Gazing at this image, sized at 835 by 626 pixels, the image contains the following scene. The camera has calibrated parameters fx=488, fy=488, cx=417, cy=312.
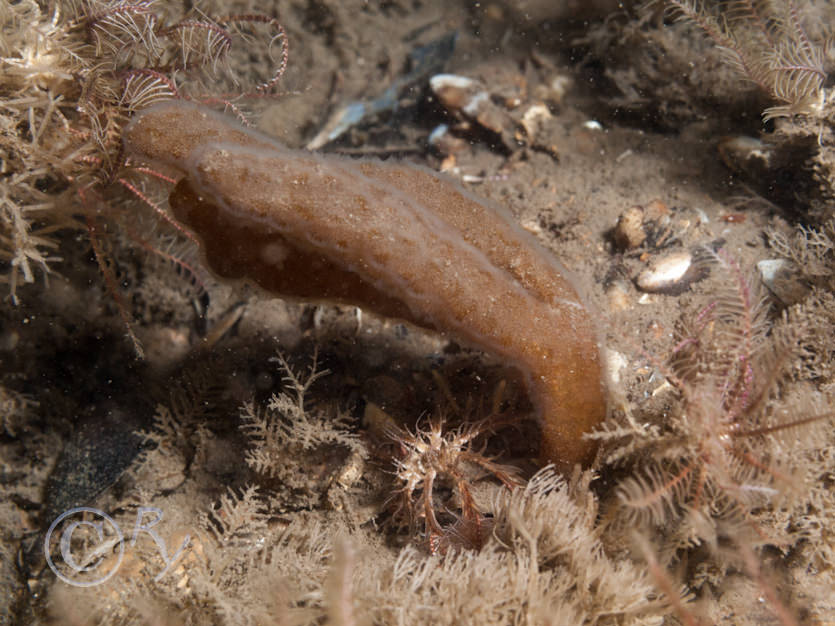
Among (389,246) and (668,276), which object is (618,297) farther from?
(389,246)

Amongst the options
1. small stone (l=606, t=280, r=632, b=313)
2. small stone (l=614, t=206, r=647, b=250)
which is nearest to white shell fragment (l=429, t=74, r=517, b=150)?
small stone (l=614, t=206, r=647, b=250)

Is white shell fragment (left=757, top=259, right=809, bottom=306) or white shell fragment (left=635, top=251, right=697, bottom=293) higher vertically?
white shell fragment (left=757, top=259, right=809, bottom=306)

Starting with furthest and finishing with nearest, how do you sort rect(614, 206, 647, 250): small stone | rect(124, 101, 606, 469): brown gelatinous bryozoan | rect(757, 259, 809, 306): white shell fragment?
rect(614, 206, 647, 250): small stone
rect(757, 259, 809, 306): white shell fragment
rect(124, 101, 606, 469): brown gelatinous bryozoan

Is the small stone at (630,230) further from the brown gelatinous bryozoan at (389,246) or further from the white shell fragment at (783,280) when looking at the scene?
the brown gelatinous bryozoan at (389,246)

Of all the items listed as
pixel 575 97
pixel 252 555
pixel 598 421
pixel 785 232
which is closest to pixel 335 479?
pixel 252 555

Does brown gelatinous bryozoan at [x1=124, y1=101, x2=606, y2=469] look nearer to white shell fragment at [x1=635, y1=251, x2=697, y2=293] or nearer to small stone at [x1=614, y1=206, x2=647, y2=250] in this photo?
white shell fragment at [x1=635, y1=251, x2=697, y2=293]

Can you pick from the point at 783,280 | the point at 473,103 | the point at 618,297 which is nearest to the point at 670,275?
the point at 618,297
